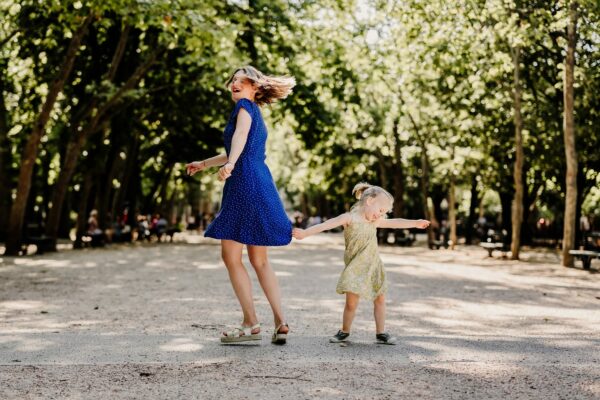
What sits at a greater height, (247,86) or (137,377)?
(247,86)

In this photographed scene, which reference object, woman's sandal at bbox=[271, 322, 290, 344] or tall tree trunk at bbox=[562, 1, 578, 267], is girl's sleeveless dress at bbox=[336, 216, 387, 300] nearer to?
woman's sandal at bbox=[271, 322, 290, 344]

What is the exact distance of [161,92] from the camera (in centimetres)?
2573

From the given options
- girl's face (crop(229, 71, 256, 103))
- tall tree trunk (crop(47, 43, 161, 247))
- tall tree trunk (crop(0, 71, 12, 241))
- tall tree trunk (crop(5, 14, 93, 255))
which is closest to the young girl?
girl's face (crop(229, 71, 256, 103))

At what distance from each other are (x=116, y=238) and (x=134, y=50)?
863cm

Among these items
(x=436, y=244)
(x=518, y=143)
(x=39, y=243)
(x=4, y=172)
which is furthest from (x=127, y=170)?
(x=518, y=143)

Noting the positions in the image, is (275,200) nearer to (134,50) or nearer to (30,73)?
(134,50)

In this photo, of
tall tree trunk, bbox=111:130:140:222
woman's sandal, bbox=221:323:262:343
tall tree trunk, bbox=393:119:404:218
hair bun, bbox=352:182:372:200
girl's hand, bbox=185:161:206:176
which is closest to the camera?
woman's sandal, bbox=221:323:262:343

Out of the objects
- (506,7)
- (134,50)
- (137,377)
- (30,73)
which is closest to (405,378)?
(137,377)

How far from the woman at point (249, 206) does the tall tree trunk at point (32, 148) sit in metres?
13.9

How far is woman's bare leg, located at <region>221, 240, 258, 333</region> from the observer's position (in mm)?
5848

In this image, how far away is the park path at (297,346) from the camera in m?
4.45

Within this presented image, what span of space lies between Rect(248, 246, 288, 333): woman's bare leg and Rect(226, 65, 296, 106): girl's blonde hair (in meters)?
1.13

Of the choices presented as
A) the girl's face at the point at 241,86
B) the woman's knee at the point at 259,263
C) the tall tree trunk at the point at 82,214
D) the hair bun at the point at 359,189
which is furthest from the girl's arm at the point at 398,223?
the tall tree trunk at the point at 82,214

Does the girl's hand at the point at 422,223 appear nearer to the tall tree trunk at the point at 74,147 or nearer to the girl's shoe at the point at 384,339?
the girl's shoe at the point at 384,339
